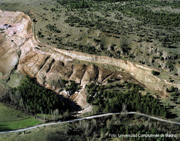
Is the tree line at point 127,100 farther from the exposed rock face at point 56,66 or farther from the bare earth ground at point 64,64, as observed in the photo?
the exposed rock face at point 56,66

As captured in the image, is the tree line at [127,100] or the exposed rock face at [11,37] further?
the exposed rock face at [11,37]

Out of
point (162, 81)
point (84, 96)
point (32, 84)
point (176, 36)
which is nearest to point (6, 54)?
point (32, 84)

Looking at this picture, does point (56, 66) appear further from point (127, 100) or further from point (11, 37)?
point (11, 37)

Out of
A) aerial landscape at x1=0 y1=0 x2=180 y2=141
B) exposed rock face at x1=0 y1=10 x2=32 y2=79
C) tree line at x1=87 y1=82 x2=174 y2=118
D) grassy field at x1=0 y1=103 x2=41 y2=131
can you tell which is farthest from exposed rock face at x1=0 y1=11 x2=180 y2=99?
grassy field at x1=0 y1=103 x2=41 y2=131

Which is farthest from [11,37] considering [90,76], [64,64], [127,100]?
[127,100]

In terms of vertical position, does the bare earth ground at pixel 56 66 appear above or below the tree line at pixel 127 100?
above

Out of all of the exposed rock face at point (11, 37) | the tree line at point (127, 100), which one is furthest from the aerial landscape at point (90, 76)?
the exposed rock face at point (11, 37)

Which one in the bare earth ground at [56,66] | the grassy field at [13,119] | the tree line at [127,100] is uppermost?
the bare earth ground at [56,66]
